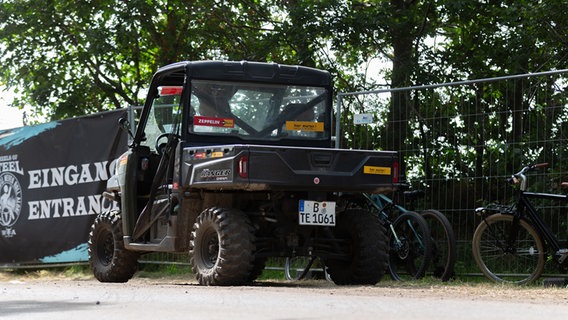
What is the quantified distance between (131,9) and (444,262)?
1063cm

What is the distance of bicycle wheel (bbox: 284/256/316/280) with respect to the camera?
13.9 m

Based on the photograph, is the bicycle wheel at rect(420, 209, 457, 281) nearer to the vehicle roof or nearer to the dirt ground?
the dirt ground

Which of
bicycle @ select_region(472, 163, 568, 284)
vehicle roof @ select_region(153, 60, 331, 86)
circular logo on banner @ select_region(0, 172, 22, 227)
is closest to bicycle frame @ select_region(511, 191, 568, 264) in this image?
bicycle @ select_region(472, 163, 568, 284)

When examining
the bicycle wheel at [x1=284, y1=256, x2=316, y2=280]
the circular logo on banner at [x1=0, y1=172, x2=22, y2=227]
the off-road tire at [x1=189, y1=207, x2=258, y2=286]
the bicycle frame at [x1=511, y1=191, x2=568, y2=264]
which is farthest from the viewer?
the circular logo on banner at [x1=0, y1=172, x2=22, y2=227]

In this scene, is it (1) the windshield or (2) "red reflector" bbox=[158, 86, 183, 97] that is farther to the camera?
(2) "red reflector" bbox=[158, 86, 183, 97]

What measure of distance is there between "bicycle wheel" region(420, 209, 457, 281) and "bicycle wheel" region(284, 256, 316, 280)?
1557 mm

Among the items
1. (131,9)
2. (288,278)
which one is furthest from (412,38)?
(288,278)

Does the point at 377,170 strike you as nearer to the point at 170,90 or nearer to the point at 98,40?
the point at 170,90

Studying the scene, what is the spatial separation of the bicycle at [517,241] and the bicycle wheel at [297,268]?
7.21 feet

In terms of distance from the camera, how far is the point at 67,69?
2359 cm

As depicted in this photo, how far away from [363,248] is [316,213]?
2.26 feet

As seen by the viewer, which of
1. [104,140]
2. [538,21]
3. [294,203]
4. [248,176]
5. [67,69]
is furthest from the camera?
[67,69]

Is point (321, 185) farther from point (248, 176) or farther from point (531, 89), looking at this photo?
point (531, 89)

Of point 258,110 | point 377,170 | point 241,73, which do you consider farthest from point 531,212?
point 241,73
